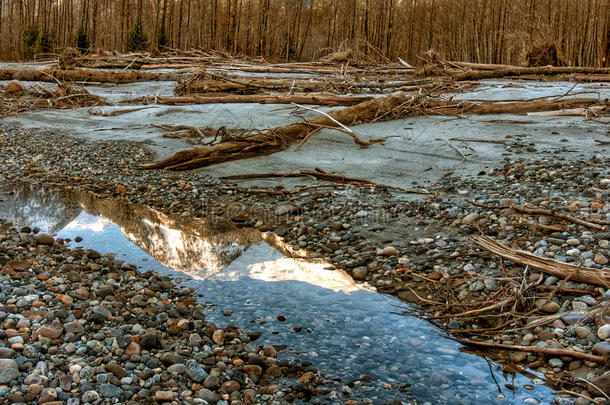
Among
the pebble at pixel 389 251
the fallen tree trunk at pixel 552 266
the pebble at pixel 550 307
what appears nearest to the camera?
the pebble at pixel 550 307

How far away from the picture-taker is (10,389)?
6.47ft

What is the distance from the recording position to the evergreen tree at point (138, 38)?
14.5 meters

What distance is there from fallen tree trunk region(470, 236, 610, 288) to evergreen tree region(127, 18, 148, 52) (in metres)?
13.5

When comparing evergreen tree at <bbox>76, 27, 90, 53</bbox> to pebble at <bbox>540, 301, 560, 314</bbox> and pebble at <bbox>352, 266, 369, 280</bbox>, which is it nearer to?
pebble at <bbox>352, 266, 369, 280</bbox>

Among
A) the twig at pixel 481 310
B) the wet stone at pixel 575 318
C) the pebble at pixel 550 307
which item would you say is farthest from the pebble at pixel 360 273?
the wet stone at pixel 575 318

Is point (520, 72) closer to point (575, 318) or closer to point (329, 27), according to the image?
point (329, 27)

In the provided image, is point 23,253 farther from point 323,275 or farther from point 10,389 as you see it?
point 323,275

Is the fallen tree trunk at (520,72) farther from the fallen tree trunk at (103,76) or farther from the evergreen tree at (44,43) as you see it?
the evergreen tree at (44,43)

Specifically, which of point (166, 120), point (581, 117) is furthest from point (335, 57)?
point (581, 117)

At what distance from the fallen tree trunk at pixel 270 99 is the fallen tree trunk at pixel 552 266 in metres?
4.70

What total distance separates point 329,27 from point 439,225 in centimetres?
1030

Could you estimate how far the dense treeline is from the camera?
430 inches

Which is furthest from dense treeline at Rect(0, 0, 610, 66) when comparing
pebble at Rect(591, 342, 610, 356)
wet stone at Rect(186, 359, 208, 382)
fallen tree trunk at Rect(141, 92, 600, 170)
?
wet stone at Rect(186, 359, 208, 382)

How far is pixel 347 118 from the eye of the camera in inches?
273
